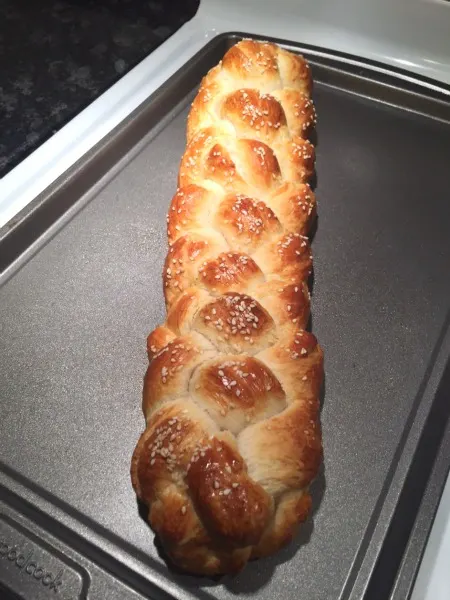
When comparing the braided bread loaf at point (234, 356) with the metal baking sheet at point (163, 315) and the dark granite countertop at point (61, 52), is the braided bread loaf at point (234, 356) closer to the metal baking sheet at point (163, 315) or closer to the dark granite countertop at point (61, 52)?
the metal baking sheet at point (163, 315)

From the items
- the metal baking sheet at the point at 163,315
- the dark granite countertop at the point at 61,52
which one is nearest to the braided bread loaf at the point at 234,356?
the metal baking sheet at the point at 163,315

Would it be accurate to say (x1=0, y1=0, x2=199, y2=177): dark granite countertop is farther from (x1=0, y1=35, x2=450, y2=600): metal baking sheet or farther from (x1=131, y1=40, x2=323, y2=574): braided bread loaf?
(x1=131, y1=40, x2=323, y2=574): braided bread loaf

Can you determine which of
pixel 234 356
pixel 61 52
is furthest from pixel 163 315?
pixel 61 52

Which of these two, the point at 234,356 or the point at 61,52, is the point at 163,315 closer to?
the point at 234,356

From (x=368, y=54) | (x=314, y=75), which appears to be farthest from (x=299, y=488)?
(x=368, y=54)

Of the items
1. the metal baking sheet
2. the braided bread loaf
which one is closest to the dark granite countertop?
the metal baking sheet

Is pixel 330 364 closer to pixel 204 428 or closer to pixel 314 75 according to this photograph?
pixel 204 428
